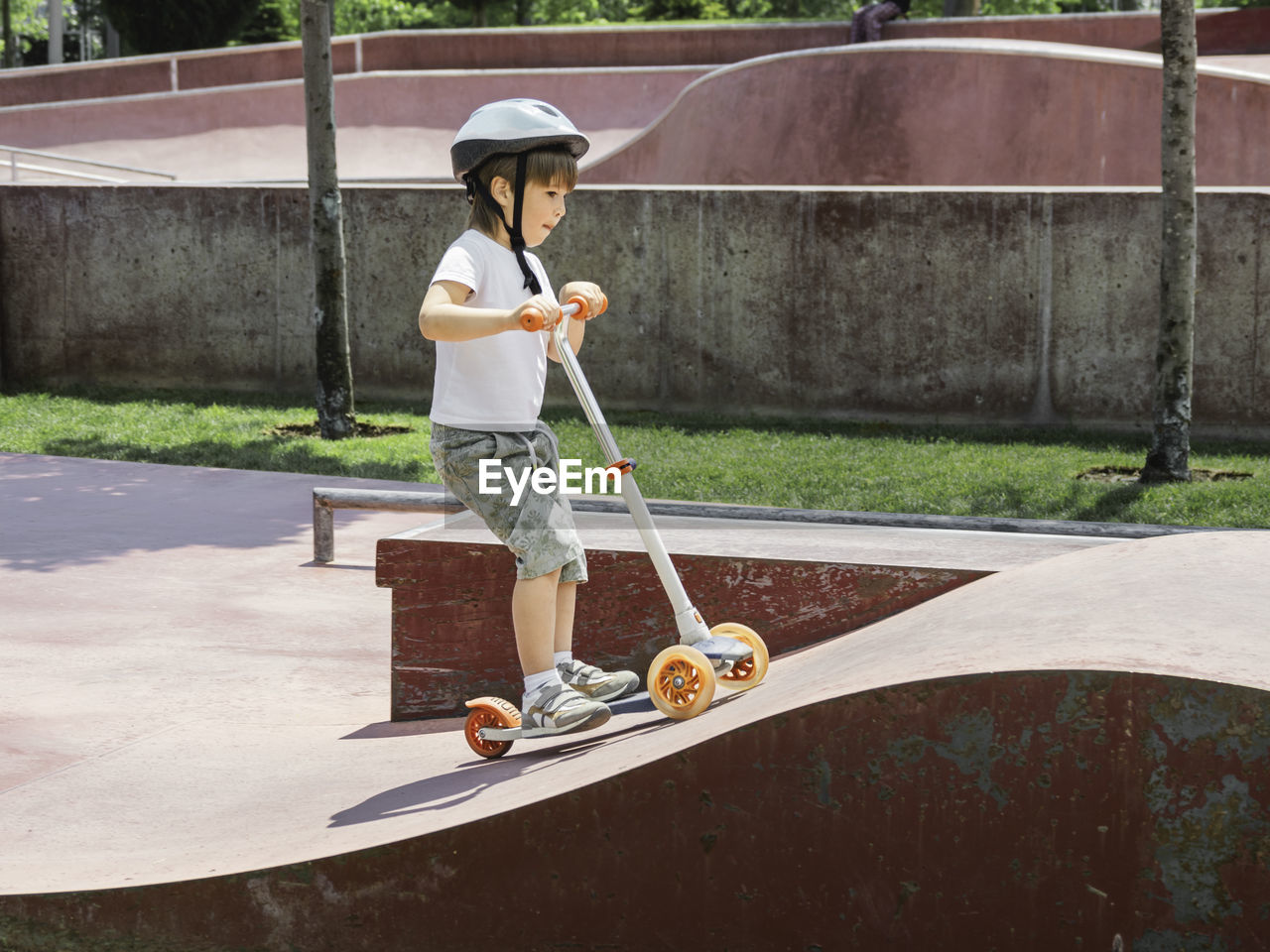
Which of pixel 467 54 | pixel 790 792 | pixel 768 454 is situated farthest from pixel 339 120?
pixel 790 792

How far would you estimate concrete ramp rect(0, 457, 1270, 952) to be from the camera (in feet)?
8.19

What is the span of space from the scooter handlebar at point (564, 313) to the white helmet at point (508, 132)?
0.41m

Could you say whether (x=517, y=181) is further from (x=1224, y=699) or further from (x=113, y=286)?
(x=113, y=286)

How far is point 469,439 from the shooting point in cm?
347

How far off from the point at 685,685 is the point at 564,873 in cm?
75

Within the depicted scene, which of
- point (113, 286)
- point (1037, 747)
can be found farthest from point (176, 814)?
point (113, 286)

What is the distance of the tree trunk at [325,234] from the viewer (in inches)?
426

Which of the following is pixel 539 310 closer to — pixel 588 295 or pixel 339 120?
pixel 588 295

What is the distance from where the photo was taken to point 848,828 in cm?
269

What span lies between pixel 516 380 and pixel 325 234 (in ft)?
26.1

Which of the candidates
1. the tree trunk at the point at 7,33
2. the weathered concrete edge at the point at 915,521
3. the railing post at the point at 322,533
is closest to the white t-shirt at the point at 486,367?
the weathered concrete edge at the point at 915,521

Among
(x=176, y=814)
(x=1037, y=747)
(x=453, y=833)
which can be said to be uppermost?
(x=1037, y=747)

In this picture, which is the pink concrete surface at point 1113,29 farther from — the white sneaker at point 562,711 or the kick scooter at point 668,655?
the white sneaker at point 562,711

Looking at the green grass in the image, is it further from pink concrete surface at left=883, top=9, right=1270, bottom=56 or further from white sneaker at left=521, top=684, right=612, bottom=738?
pink concrete surface at left=883, top=9, right=1270, bottom=56
